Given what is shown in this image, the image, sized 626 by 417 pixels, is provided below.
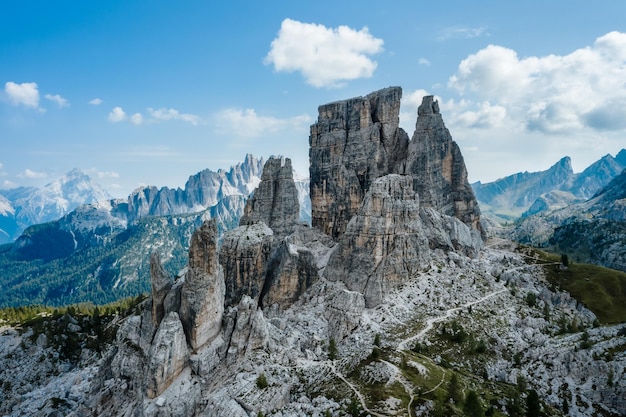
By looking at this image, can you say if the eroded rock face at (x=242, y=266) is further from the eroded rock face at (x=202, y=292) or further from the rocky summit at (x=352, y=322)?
the eroded rock face at (x=202, y=292)

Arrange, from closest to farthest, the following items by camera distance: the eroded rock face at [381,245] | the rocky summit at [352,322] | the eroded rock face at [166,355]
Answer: the eroded rock face at [166,355], the rocky summit at [352,322], the eroded rock face at [381,245]

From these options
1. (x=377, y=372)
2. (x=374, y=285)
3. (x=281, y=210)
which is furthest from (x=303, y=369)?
(x=281, y=210)

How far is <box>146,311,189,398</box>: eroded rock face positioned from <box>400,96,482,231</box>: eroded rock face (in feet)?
273

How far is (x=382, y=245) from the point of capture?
103 m

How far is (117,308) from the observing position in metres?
169

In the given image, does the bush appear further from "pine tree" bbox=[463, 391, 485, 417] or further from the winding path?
"pine tree" bbox=[463, 391, 485, 417]

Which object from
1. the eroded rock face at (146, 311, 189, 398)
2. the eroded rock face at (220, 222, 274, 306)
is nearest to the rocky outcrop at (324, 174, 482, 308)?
the eroded rock face at (220, 222, 274, 306)

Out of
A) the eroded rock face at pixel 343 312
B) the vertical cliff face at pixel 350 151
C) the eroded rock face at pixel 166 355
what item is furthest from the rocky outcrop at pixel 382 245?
the eroded rock face at pixel 166 355

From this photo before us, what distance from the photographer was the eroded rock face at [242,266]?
99.1 meters

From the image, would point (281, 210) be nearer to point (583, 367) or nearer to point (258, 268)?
point (258, 268)

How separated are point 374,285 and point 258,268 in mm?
28537

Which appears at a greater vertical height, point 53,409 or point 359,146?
point 359,146

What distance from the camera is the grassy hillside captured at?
11481cm

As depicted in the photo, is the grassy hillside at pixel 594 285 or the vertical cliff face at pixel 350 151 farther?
the vertical cliff face at pixel 350 151
